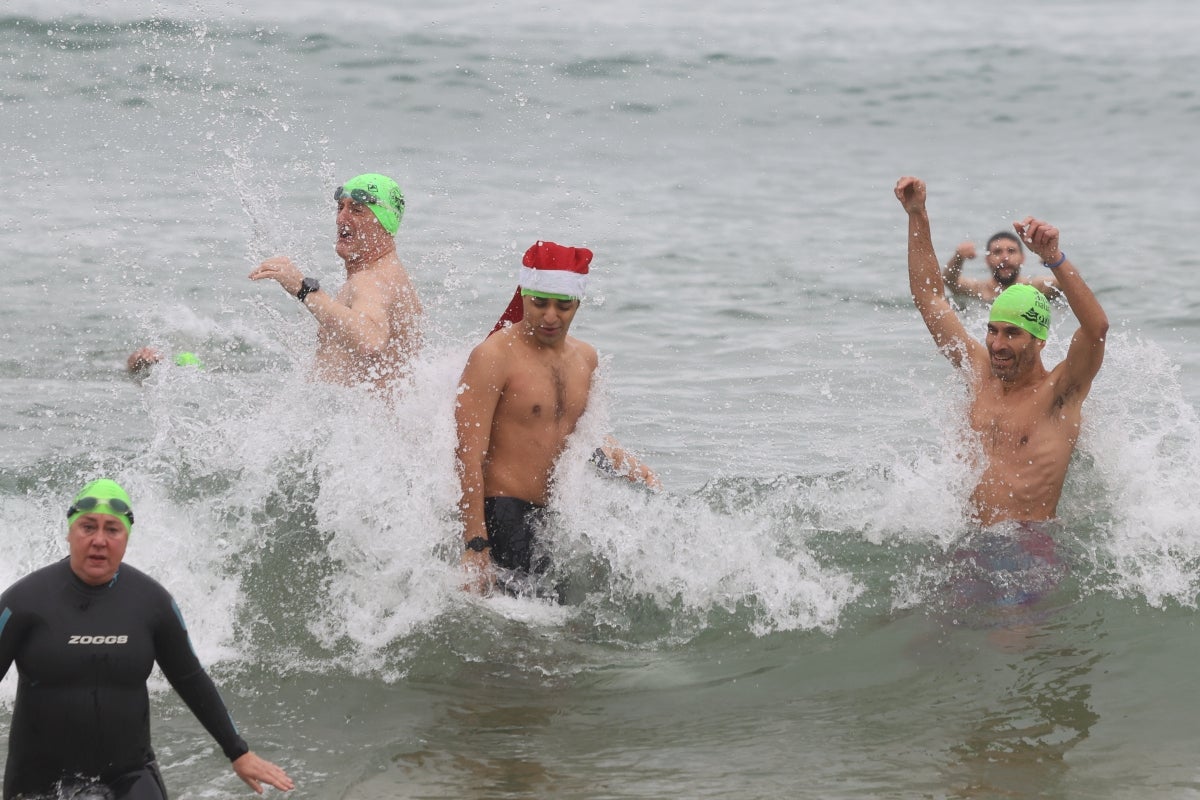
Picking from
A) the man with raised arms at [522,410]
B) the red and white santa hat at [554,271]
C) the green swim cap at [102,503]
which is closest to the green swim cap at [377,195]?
the man with raised arms at [522,410]

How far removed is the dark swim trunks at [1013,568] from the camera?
6902 mm

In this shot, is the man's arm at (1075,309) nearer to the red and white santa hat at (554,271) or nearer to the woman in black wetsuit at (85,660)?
the red and white santa hat at (554,271)

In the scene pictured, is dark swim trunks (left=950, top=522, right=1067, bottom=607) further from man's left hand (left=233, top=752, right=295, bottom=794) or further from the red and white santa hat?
man's left hand (left=233, top=752, right=295, bottom=794)

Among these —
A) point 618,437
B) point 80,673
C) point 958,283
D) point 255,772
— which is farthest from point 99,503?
point 958,283

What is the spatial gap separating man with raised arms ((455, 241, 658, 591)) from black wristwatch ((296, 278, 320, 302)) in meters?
0.97

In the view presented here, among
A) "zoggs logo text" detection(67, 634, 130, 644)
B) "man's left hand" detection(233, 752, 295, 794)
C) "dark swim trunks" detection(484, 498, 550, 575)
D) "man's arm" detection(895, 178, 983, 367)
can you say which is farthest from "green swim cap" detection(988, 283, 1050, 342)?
"zoggs logo text" detection(67, 634, 130, 644)

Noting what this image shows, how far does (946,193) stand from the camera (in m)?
21.3

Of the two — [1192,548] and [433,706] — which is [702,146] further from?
[433,706]

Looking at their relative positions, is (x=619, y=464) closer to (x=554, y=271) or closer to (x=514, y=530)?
(x=514, y=530)

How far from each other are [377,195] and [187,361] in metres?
3.94

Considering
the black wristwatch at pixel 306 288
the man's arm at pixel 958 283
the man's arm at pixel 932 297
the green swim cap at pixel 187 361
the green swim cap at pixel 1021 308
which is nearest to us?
the green swim cap at pixel 1021 308

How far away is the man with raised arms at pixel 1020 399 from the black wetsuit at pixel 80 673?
3934 millimetres

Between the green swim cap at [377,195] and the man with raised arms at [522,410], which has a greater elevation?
the green swim cap at [377,195]

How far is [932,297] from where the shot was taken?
23.8 feet
